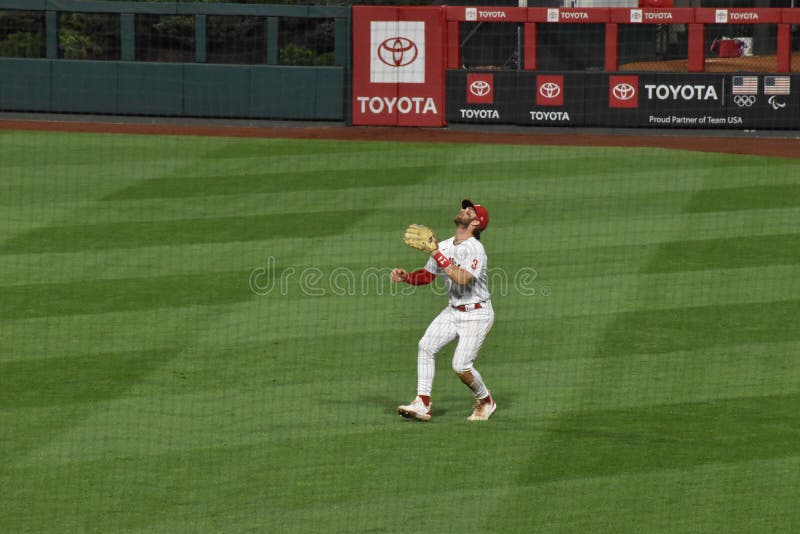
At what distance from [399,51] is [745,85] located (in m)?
6.58

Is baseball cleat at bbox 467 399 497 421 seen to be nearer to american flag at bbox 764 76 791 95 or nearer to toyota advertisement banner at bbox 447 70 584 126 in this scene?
toyota advertisement banner at bbox 447 70 584 126

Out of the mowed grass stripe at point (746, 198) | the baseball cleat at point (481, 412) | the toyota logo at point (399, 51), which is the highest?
the toyota logo at point (399, 51)

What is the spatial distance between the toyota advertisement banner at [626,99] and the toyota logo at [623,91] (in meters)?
0.02

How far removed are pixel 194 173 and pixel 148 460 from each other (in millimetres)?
12993

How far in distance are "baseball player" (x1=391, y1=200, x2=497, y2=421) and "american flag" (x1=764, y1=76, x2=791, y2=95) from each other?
54.2 ft

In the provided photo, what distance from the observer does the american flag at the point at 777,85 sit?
2623 centimetres

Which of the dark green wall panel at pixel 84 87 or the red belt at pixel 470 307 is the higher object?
the dark green wall panel at pixel 84 87

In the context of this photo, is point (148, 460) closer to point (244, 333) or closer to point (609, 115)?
point (244, 333)

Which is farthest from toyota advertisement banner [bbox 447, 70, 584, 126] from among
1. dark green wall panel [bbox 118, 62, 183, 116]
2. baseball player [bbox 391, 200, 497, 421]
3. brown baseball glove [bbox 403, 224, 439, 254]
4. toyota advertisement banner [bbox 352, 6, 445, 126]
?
brown baseball glove [bbox 403, 224, 439, 254]

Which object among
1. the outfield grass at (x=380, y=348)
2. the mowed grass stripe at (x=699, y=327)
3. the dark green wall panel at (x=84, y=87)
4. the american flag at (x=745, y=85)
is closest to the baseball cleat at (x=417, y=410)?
the outfield grass at (x=380, y=348)

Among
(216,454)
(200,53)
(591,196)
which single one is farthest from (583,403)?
(200,53)

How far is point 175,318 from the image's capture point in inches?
583

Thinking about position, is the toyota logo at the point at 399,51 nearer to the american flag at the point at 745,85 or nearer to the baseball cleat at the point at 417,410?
the american flag at the point at 745,85

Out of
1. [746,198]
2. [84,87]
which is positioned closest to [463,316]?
[746,198]
